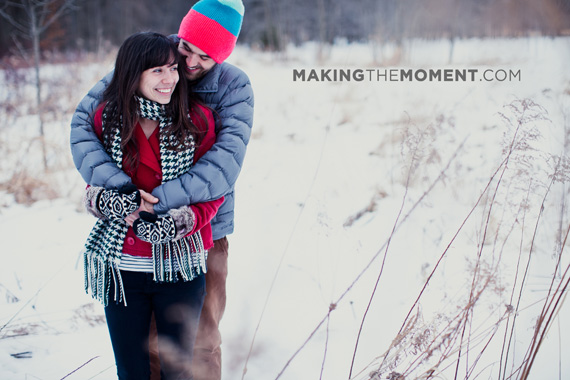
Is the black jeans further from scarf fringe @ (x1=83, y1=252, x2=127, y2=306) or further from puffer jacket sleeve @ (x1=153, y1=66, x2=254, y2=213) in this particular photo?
puffer jacket sleeve @ (x1=153, y1=66, x2=254, y2=213)

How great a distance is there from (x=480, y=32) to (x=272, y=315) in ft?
24.2

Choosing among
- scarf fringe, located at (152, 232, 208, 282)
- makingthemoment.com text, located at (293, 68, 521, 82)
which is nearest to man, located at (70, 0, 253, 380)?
scarf fringe, located at (152, 232, 208, 282)

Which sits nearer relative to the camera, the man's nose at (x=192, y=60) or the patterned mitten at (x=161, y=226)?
the patterned mitten at (x=161, y=226)

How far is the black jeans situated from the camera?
1.34 meters

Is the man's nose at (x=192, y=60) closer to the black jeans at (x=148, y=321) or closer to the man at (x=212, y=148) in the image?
the man at (x=212, y=148)

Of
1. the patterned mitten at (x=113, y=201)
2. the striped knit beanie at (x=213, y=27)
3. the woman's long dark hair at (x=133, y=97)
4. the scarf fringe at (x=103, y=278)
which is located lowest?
the scarf fringe at (x=103, y=278)

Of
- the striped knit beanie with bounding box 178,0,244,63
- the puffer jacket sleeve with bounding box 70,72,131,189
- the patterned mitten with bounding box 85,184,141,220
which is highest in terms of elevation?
the striped knit beanie with bounding box 178,0,244,63

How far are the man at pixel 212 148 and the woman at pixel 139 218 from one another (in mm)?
48

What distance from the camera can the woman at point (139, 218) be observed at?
1.32m

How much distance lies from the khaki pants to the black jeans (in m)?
0.22

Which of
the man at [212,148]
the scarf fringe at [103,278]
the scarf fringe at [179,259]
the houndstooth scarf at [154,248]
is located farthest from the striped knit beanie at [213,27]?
the scarf fringe at [103,278]

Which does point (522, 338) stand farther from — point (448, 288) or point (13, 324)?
point (13, 324)

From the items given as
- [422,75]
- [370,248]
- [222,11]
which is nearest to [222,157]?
[222,11]

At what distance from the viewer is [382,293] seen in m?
2.29
